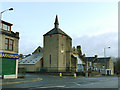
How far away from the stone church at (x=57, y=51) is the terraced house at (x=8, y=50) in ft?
68.6

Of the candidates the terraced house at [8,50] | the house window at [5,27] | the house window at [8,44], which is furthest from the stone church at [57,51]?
the house window at [5,27]

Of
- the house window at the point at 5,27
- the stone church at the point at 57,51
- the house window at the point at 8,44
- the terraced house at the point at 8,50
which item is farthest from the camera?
the stone church at the point at 57,51

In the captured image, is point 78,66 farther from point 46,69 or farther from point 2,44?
point 2,44

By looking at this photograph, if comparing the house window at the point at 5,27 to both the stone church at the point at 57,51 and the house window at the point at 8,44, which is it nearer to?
the house window at the point at 8,44

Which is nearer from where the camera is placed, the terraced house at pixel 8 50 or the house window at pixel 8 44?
the terraced house at pixel 8 50

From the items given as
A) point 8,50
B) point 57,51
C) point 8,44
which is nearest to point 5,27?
point 8,44

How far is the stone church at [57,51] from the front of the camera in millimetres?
50269

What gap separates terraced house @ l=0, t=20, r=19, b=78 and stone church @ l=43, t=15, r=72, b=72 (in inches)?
823

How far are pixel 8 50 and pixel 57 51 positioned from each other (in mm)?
22861

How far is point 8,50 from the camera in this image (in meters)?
28.8

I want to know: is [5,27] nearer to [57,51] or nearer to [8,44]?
[8,44]

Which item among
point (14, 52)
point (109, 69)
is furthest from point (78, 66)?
point (14, 52)

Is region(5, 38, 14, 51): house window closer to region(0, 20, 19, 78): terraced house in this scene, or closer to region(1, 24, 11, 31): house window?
region(0, 20, 19, 78): terraced house

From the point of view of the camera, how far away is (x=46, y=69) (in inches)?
1996
